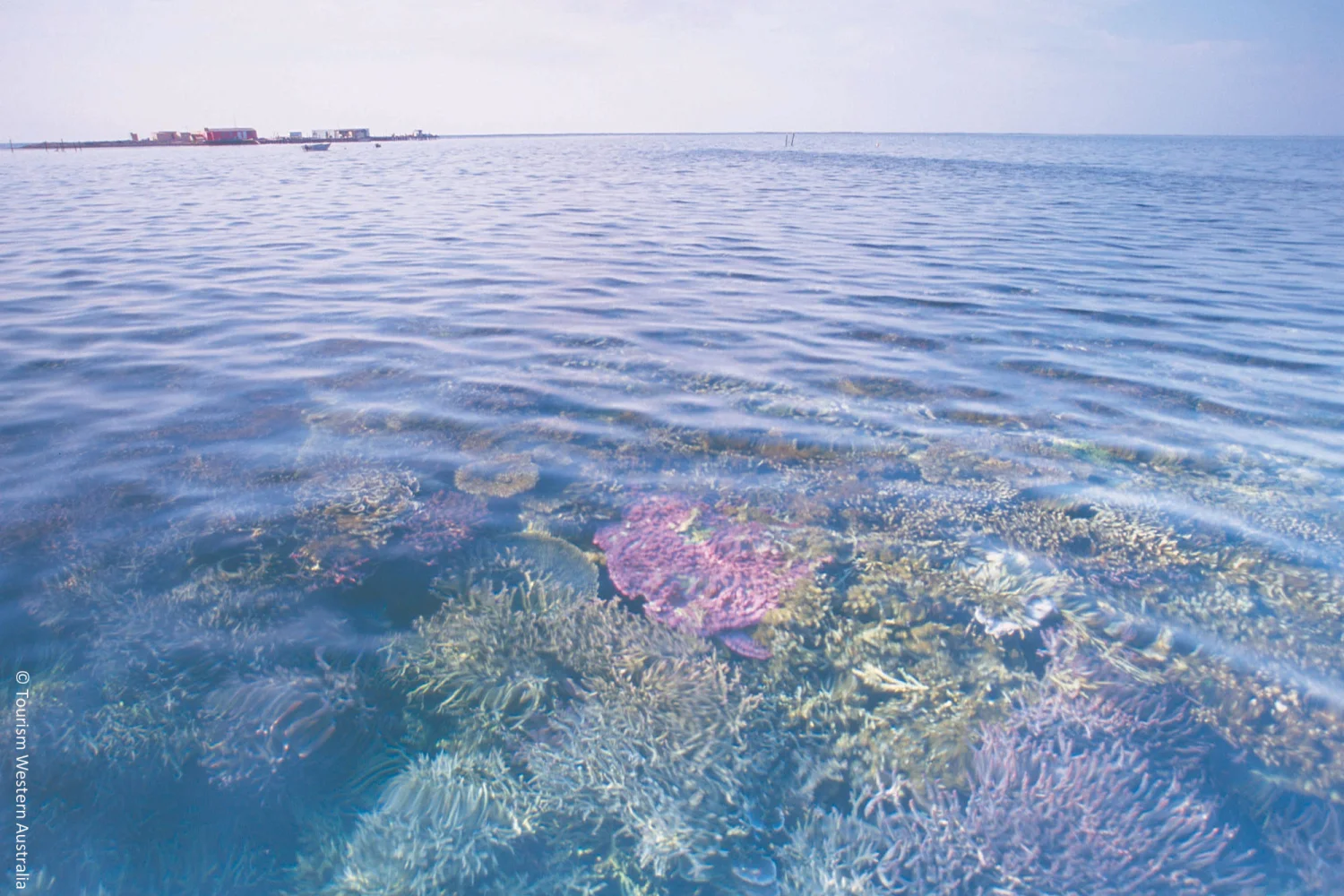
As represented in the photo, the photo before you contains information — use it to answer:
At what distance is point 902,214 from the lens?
66.8ft

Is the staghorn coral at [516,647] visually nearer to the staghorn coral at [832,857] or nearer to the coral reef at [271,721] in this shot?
the coral reef at [271,721]

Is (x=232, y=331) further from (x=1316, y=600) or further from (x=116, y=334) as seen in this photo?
(x=1316, y=600)

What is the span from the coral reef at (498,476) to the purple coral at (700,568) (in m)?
0.91

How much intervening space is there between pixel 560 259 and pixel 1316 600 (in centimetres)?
1244

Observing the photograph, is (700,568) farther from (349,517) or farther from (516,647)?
(349,517)

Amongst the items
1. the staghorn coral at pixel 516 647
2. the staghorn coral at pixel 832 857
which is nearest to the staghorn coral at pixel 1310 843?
the staghorn coral at pixel 832 857

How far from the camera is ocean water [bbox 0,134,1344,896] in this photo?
2842 millimetres

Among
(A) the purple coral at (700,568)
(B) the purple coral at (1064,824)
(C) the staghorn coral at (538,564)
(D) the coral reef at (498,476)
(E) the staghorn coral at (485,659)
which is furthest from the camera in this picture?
(D) the coral reef at (498,476)

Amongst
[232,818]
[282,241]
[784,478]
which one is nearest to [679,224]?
[282,241]

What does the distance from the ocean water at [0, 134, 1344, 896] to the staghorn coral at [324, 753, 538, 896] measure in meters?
0.02

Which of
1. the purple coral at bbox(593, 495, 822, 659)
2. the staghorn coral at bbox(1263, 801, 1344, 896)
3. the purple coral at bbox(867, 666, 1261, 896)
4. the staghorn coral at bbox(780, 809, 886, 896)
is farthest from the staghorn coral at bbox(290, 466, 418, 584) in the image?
the staghorn coral at bbox(1263, 801, 1344, 896)

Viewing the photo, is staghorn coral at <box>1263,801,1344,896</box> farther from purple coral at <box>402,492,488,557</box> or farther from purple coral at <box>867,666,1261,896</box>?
purple coral at <box>402,492,488,557</box>

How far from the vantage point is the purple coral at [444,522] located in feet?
14.8

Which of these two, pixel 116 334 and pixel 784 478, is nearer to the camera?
pixel 784 478
